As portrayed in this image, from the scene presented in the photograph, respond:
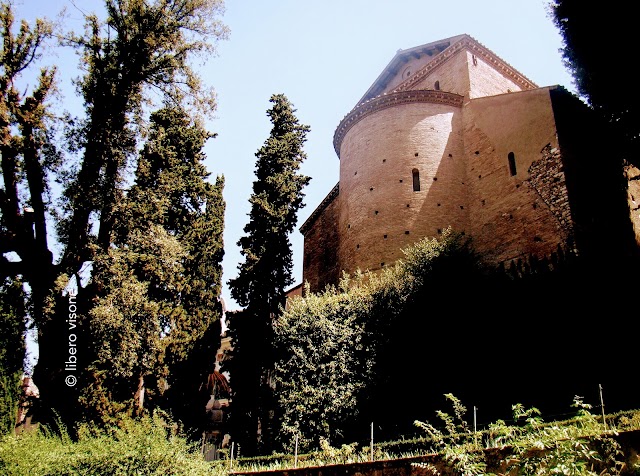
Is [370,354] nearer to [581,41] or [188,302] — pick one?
[188,302]

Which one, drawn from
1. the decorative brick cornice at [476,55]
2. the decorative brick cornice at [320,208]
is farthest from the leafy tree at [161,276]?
the decorative brick cornice at [476,55]

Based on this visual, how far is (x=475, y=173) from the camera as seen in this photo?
1719cm

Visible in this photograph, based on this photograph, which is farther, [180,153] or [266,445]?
[180,153]

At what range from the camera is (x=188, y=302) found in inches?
541

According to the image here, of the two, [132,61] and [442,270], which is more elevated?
[132,61]

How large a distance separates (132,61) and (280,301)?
8.09 metres

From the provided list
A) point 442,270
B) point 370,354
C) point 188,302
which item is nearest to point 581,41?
point 442,270

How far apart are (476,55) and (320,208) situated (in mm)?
9373

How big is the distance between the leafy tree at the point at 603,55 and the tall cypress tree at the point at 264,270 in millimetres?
8993

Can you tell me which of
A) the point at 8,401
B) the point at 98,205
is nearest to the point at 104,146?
the point at 98,205

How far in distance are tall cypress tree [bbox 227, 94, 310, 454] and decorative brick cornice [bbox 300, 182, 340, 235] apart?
13.5 feet

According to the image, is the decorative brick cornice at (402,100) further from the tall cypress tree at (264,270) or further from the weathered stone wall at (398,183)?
the tall cypress tree at (264,270)

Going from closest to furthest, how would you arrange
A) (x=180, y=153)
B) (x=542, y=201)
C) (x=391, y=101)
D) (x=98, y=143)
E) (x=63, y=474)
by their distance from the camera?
(x=63, y=474) → (x=98, y=143) → (x=542, y=201) → (x=180, y=153) → (x=391, y=101)

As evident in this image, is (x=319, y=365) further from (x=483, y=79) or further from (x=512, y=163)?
(x=483, y=79)
